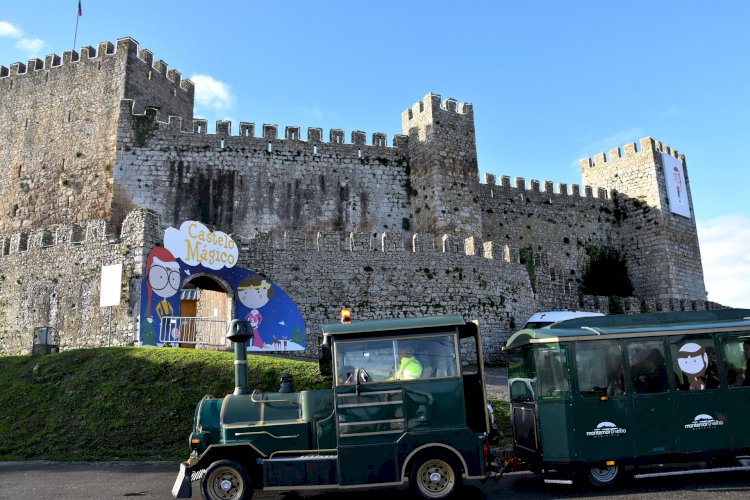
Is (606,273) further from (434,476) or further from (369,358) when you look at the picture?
(369,358)

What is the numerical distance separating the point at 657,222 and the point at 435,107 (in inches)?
604

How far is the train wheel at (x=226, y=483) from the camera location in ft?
27.9

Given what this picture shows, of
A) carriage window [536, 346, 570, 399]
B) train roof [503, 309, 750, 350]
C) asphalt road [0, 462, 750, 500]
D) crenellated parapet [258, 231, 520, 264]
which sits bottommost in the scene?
asphalt road [0, 462, 750, 500]

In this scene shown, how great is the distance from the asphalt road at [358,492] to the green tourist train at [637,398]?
0.74 feet

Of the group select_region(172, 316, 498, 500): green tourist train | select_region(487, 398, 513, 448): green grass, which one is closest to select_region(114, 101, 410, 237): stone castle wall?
select_region(487, 398, 513, 448): green grass

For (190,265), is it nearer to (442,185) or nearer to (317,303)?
(317,303)

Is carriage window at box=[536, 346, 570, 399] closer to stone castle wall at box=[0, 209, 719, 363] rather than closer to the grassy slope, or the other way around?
the grassy slope

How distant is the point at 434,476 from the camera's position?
8664mm

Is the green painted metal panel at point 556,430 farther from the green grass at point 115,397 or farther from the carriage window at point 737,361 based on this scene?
the green grass at point 115,397

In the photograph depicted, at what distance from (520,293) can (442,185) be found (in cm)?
710

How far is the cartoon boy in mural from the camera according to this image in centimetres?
966

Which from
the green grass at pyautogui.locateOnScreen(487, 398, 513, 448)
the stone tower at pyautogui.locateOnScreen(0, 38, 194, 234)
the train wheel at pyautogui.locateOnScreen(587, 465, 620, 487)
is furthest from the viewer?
the stone tower at pyautogui.locateOnScreen(0, 38, 194, 234)

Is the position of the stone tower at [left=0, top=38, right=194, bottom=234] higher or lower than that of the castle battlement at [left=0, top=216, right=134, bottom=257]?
higher

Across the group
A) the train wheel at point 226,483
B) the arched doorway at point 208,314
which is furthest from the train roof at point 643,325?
the arched doorway at point 208,314
